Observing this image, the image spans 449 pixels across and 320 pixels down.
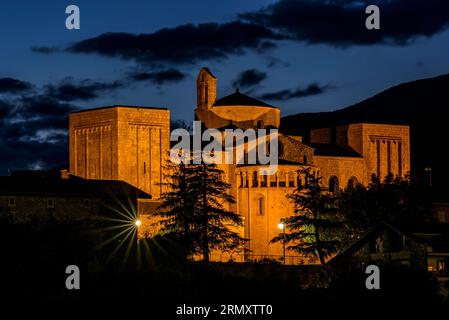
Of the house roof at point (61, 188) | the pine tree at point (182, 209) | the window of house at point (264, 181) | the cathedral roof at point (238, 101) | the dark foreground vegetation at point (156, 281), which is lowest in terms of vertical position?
the dark foreground vegetation at point (156, 281)

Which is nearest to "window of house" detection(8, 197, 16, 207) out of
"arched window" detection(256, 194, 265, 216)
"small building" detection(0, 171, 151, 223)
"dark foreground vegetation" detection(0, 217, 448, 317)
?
"small building" detection(0, 171, 151, 223)

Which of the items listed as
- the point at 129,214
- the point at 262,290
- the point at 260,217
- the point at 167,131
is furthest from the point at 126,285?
the point at 167,131

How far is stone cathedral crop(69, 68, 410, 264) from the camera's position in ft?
280

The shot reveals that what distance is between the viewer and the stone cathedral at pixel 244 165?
85.4 meters

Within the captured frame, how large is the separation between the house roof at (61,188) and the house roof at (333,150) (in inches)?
667

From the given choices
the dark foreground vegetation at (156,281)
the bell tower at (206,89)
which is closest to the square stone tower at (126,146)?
the bell tower at (206,89)

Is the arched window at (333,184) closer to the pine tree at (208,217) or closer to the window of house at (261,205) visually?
the window of house at (261,205)

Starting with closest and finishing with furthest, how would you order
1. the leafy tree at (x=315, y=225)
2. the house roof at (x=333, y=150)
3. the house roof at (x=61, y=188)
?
the leafy tree at (x=315, y=225) → the house roof at (x=61, y=188) → the house roof at (x=333, y=150)

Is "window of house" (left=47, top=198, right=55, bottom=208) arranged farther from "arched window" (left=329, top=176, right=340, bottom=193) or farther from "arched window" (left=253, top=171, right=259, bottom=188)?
"arched window" (left=329, top=176, right=340, bottom=193)

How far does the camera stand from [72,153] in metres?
98.5

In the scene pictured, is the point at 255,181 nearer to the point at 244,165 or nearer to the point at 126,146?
the point at 244,165

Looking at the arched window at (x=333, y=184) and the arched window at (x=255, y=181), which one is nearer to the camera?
A: the arched window at (x=255, y=181)

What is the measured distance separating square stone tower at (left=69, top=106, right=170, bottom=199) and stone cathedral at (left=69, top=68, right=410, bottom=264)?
75 mm
